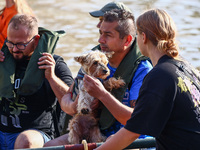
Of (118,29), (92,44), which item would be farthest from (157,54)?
(92,44)

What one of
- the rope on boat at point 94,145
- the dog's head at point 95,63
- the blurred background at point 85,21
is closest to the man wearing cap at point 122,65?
the dog's head at point 95,63

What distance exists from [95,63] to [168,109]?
57.2 inches

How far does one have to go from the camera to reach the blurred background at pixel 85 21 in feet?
36.8

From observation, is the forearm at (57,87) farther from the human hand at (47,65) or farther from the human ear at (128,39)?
the human ear at (128,39)

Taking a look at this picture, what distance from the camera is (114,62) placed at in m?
4.05

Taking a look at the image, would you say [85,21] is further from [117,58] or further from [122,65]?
[122,65]

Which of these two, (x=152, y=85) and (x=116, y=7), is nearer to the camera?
(x=152, y=85)

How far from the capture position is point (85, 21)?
14273mm

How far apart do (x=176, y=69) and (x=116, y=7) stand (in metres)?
1.77

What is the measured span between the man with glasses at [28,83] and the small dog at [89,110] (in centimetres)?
44

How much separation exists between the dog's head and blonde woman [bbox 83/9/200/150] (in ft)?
3.12

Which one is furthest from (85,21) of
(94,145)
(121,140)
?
(121,140)

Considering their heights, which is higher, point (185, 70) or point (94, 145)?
point (185, 70)

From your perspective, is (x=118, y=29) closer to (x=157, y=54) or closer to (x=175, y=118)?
(x=157, y=54)
